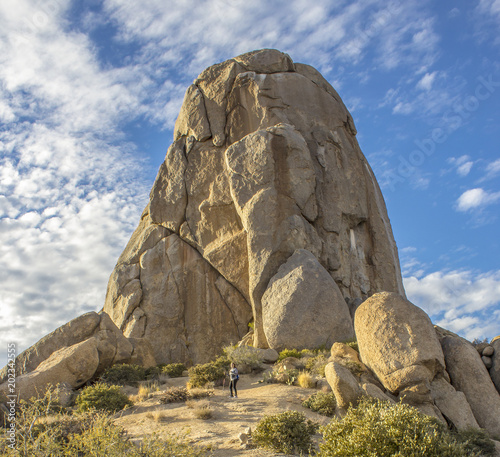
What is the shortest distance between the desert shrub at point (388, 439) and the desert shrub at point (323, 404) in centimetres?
458

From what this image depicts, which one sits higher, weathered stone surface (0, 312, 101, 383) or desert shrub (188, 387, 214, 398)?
weathered stone surface (0, 312, 101, 383)

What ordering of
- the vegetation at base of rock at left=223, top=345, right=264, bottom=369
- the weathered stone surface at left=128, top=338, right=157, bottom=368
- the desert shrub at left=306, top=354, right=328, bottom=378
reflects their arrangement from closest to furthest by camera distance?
the desert shrub at left=306, top=354, right=328, bottom=378
the vegetation at base of rock at left=223, top=345, right=264, bottom=369
the weathered stone surface at left=128, top=338, right=157, bottom=368

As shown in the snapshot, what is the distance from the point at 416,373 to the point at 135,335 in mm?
20427

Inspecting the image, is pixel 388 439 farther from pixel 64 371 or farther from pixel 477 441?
pixel 64 371

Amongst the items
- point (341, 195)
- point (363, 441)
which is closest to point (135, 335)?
point (341, 195)

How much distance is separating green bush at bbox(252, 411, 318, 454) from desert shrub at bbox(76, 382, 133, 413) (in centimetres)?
604

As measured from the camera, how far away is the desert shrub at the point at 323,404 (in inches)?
527

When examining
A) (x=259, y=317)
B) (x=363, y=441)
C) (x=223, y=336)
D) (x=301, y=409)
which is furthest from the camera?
(x=223, y=336)

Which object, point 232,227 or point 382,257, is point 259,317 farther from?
point 382,257

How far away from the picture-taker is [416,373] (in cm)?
1398

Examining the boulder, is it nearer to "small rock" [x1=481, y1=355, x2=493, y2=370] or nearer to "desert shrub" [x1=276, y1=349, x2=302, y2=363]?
"desert shrub" [x1=276, y1=349, x2=302, y2=363]

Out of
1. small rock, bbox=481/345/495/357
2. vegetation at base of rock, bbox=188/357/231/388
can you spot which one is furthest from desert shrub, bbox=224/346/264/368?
small rock, bbox=481/345/495/357

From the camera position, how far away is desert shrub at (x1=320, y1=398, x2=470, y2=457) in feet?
26.6

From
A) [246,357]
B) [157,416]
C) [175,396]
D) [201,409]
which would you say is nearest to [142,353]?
[246,357]
